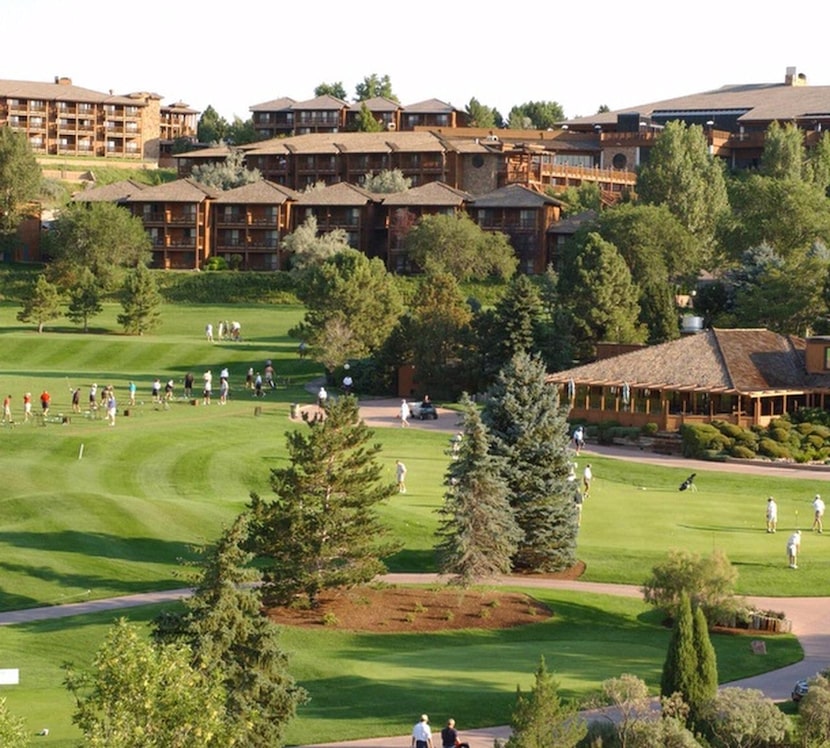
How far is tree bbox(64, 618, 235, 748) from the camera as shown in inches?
891

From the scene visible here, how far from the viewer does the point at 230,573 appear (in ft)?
95.9

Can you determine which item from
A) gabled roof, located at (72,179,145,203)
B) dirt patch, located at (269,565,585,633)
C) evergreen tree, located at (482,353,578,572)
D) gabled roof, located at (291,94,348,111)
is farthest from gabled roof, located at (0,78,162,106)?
dirt patch, located at (269,565,585,633)

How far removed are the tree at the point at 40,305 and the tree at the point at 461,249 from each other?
2501 cm

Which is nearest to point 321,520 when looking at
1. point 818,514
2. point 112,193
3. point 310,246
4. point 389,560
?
point 389,560

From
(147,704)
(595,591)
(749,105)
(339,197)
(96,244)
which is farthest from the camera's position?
(749,105)

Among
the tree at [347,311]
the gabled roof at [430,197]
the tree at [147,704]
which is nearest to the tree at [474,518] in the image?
the tree at [147,704]

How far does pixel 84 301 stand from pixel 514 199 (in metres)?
36.1

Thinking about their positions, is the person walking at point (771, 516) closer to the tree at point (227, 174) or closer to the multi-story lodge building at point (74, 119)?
the tree at point (227, 174)

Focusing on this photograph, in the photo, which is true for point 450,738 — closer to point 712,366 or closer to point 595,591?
point 595,591

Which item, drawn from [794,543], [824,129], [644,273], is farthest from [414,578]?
[824,129]

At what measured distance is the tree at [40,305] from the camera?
328 feet

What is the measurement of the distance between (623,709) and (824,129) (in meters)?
124

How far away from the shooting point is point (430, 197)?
407ft

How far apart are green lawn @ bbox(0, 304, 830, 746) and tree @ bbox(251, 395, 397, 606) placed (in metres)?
2.16
